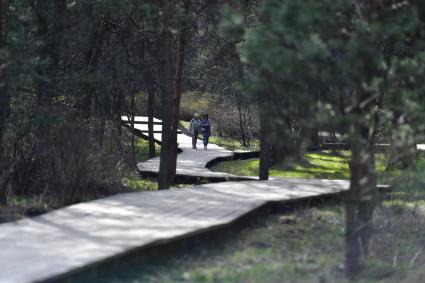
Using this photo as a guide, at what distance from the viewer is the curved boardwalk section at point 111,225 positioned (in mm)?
8266

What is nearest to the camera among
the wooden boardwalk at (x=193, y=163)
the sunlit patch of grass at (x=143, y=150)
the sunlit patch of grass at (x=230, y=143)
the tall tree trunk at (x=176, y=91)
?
the tall tree trunk at (x=176, y=91)

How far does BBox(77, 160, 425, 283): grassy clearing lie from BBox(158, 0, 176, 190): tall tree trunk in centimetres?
568

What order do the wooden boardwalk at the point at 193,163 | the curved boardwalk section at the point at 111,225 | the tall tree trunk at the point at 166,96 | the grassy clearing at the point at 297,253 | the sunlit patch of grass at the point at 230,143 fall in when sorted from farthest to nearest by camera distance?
1. the sunlit patch of grass at the point at 230,143
2. the wooden boardwalk at the point at 193,163
3. the tall tree trunk at the point at 166,96
4. the grassy clearing at the point at 297,253
5. the curved boardwalk section at the point at 111,225

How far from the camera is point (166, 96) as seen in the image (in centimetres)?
1934

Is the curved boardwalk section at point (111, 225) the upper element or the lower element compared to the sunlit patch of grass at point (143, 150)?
lower

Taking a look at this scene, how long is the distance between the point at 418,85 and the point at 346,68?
3.50 ft

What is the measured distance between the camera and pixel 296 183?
55.8 feet

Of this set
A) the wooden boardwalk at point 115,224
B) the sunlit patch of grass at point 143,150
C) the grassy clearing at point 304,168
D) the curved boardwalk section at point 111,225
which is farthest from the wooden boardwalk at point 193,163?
the curved boardwalk section at point 111,225

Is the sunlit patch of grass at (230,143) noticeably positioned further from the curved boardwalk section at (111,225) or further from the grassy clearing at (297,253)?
the grassy clearing at (297,253)

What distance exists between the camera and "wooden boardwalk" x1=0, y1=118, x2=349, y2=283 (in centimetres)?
827

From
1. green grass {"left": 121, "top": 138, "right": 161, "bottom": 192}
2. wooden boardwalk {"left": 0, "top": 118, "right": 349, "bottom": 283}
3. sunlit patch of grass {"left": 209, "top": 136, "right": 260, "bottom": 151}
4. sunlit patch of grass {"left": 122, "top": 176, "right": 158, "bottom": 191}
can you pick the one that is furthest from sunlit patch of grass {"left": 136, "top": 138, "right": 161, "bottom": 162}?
wooden boardwalk {"left": 0, "top": 118, "right": 349, "bottom": 283}

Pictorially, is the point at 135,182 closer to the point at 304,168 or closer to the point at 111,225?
the point at 111,225

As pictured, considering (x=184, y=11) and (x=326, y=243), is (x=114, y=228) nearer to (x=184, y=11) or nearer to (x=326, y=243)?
(x=326, y=243)

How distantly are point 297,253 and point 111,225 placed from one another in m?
2.31
